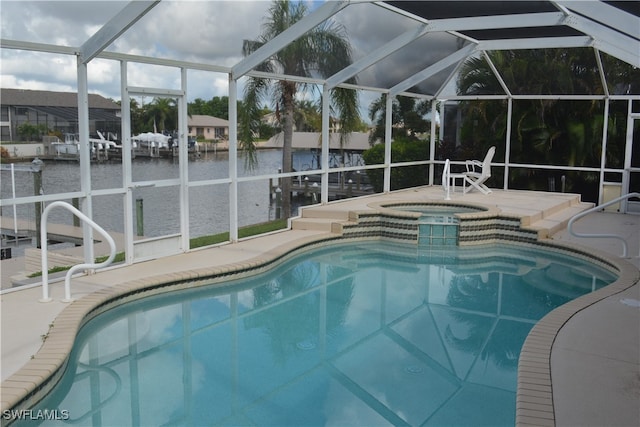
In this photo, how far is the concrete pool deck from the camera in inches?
152

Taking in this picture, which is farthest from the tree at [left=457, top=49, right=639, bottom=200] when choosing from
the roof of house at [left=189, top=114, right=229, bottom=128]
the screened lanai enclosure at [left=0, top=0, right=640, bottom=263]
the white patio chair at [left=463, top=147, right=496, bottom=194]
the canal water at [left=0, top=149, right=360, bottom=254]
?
the roof of house at [left=189, top=114, right=229, bottom=128]

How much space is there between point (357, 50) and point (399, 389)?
742cm

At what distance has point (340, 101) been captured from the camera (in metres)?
11.9

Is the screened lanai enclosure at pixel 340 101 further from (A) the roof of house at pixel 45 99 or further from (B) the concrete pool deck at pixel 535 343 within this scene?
(B) the concrete pool deck at pixel 535 343

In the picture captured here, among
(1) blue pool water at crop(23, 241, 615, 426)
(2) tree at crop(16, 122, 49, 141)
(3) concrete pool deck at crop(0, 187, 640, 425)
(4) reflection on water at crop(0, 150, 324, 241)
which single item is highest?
(2) tree at crop(16, 122, 49, 141)

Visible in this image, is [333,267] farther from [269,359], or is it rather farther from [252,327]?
[269,359]

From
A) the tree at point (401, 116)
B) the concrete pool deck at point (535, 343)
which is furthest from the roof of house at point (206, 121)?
the tree at point (401, 116)

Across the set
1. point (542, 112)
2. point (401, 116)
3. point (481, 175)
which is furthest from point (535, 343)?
point (542, 112)

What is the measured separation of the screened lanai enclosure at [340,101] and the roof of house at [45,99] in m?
0.11

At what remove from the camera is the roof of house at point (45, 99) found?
611 cm

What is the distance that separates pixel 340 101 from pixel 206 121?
3930 millimetres

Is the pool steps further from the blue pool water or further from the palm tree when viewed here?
the blue pool water

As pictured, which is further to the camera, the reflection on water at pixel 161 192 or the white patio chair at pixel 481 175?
the white patio chair at pixel 481 175

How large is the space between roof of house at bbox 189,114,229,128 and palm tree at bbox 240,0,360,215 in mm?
505
